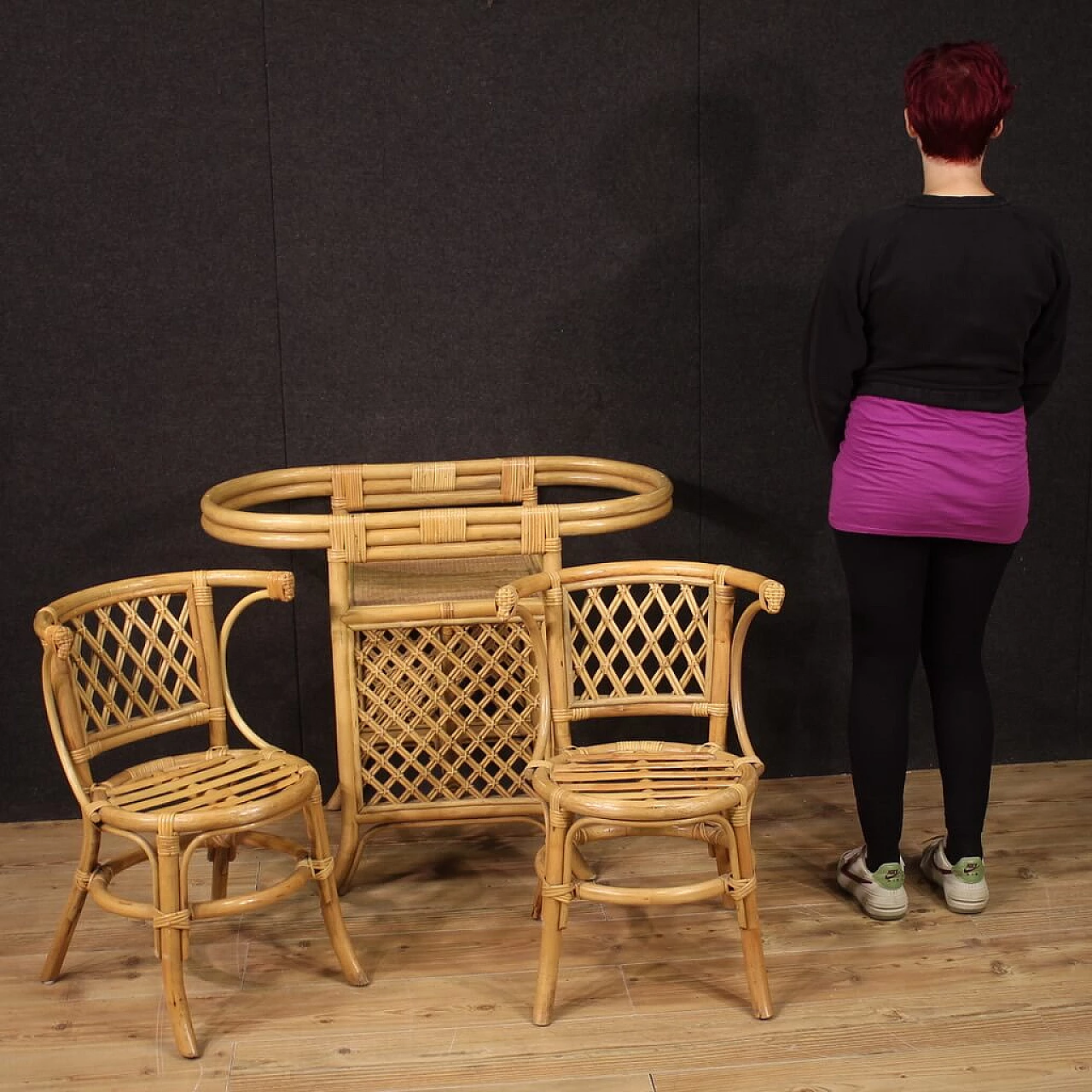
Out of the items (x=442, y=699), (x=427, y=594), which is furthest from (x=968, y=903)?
(x=427, y=594)

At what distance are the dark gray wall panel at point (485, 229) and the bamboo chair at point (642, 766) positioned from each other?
700 mm

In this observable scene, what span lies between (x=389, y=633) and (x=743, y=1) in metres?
1.68

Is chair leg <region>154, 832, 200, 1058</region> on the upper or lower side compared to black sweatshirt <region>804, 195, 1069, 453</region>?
lower

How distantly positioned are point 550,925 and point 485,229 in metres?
1.62

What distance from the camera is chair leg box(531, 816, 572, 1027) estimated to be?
2361 millimetres

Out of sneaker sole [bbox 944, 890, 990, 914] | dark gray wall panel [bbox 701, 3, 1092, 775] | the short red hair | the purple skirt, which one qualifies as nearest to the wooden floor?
sneaker sole [bbox 944, 890, 990, 914]

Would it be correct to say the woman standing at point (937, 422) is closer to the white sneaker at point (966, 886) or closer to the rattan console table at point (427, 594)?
the white sneaker at point (966, 886)

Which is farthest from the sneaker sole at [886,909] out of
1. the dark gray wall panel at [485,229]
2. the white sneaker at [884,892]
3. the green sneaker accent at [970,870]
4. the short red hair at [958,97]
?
the short red hair at [958,97]

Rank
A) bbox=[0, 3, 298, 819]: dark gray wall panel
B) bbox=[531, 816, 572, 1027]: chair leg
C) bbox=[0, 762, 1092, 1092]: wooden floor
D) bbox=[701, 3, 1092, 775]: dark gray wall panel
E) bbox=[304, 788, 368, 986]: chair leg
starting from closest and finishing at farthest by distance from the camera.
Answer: bbox=[0, 762, 1092, 1092]: wooden floor, bbox=[531, 816, 572, 1027]: chair leg, bbox=[304, 788, 368, 986]: chair leg, bbox=[0, 3, 298, 819]: dark gray wall panel, bbox=[701, 3, 1092, 775]: dark gray wall panel

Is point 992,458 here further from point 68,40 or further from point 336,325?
point 68,40

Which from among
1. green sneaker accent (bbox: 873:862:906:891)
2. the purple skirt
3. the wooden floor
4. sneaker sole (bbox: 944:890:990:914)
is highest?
the purple skirt

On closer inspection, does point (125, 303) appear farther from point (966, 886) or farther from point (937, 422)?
point (966, 886)

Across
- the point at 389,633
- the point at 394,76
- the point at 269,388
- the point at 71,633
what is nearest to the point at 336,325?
the point at 269,388

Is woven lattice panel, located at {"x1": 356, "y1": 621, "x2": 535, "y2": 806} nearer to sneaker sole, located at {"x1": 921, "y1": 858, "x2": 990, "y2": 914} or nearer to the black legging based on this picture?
the black legging
